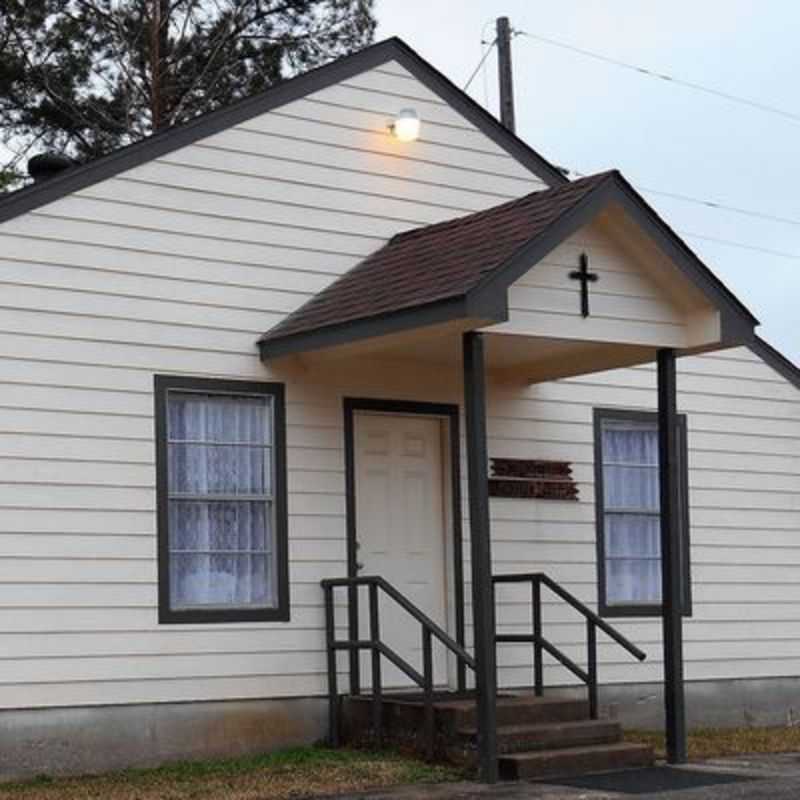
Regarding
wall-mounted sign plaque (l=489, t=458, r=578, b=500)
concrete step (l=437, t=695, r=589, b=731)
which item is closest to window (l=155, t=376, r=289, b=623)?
concrete step (l=437, t=695, r=589, b=731)

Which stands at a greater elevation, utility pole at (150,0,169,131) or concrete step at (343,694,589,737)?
utility pole at (150,0,169,131)

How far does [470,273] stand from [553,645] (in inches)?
152

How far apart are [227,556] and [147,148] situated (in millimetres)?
2970

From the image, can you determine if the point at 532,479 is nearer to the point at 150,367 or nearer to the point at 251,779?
the point at 150,367

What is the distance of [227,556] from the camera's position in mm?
11914

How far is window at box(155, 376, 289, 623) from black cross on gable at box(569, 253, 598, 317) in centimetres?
236

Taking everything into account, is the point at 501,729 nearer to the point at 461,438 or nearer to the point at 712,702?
the point at 461,438

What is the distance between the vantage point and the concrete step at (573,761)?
1080 cm

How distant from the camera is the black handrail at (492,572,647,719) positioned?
484 inches

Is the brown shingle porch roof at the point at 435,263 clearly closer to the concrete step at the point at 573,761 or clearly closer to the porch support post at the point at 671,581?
the porch support post at the point at 671,581

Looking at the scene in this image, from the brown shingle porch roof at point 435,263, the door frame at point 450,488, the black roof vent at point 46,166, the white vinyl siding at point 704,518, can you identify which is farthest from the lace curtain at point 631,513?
the black roof vent at point 46,166

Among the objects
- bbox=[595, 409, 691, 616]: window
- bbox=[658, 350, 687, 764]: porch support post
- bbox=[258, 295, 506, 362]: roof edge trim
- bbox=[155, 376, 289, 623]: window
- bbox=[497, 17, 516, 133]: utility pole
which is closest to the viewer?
A: bbox=[258, 295, 506, 362]: roof edge trim

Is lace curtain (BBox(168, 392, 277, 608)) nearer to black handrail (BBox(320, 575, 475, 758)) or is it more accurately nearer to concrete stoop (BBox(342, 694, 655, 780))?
black handrail (BBox(320, 575, 475, 758))

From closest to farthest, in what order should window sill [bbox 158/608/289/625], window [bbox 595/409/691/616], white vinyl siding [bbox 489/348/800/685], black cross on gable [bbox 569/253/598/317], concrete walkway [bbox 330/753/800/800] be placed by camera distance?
concrete walkway [bbox 330/753/800/800] → black cross on gable [bbox 569/253/598/317] → window sill [bbox 158/608/289/625] → white vinyl siding [bbox 489/348/800/685] → window [bbox 595/409/691/616]
